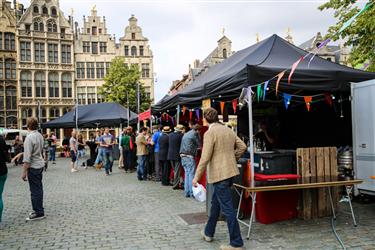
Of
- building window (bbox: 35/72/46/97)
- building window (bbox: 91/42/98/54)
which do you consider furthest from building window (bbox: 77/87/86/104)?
building window (bbox: 91/42/98/54)

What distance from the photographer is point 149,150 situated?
1170 centimetres

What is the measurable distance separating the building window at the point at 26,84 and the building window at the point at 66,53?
4.70m

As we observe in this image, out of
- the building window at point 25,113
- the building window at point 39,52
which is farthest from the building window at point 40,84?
the building window at point 25,113

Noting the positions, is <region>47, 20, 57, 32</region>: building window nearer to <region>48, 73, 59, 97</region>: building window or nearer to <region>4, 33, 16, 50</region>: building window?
<region>4, 33, 16, 50</region>: building window

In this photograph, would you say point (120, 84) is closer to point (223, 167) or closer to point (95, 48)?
point (95, 48)

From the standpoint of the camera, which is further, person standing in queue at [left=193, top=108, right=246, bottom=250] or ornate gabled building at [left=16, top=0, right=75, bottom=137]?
ornate gabled building at [left=16, top=0, right=75, bottom=137]

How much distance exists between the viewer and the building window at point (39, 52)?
4230cm

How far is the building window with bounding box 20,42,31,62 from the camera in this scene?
136 ft

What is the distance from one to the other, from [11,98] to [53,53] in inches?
304

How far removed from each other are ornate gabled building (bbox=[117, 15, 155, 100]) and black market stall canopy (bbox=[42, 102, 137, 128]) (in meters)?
26.5

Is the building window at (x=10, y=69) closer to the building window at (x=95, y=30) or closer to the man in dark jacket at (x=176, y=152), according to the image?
the building window at (x=95, y=30)

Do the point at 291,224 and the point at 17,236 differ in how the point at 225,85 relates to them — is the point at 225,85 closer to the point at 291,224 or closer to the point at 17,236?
the point at 291,224

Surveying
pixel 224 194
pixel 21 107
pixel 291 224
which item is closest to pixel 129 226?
pixel 224 194

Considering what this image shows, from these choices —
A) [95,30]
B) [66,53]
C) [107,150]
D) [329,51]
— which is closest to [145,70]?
[95,30]
